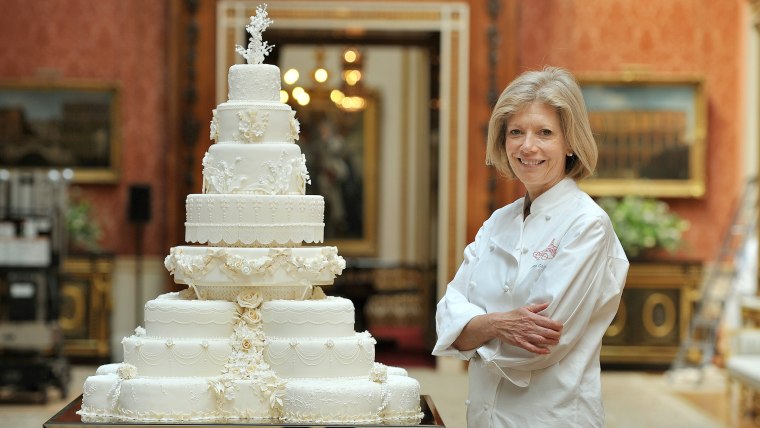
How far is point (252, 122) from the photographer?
543cm

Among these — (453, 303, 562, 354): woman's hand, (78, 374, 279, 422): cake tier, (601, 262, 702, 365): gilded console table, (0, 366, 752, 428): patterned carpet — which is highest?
(453, 303, 562, 354): woman's hand

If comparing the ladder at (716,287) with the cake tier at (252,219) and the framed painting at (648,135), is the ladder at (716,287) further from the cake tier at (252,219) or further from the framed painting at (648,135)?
the cake tier at (252,219)

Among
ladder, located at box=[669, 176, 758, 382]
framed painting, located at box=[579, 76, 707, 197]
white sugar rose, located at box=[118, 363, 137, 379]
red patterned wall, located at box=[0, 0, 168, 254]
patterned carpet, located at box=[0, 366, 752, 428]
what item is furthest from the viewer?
framed painting, located at box=[579, 76, 707, 197]

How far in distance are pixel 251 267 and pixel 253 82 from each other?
35.1 inches

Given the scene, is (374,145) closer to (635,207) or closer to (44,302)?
(635,207)

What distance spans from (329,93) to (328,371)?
1247cm

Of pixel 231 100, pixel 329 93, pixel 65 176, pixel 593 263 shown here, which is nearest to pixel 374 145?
pixel 329 93

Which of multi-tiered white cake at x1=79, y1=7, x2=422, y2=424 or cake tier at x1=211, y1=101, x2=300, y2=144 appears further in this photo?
cake tier at x1=211, y1=101, x2=300, y2=144

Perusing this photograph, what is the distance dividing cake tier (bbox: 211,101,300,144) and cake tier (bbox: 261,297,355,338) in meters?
0.79

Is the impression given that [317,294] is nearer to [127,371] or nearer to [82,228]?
[127,371]

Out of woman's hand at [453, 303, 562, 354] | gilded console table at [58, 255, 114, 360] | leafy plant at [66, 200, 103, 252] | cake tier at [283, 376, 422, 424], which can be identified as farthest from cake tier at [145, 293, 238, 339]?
leafy plant at [66, 200, 103, 252]

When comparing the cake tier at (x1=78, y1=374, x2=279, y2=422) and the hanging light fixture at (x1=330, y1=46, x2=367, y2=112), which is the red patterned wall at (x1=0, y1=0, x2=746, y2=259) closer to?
the hanging light fixture at (x1=330, y1=46, x2=367, y2=112)

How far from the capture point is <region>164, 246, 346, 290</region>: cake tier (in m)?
5.19

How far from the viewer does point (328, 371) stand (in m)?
5.10
